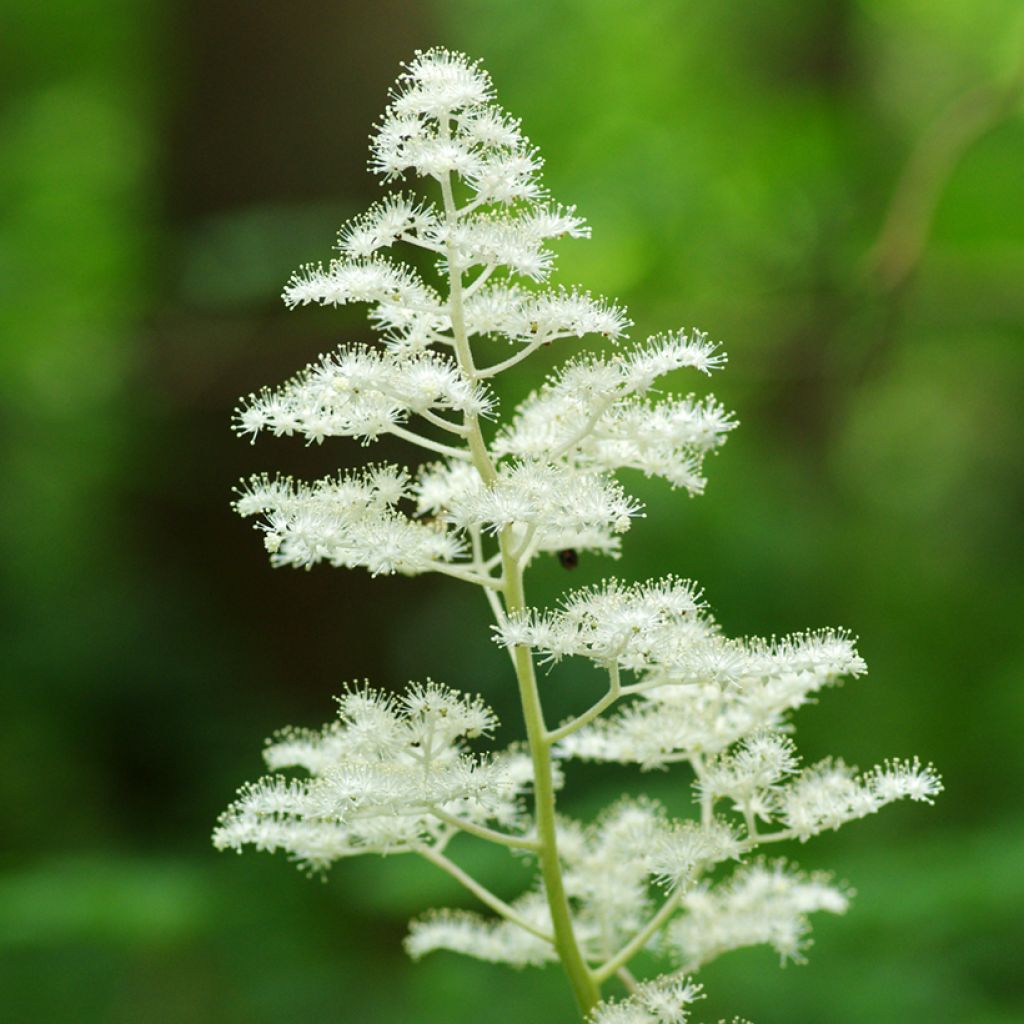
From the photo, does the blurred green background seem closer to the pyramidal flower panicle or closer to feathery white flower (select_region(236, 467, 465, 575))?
the pyramidal flower panicle

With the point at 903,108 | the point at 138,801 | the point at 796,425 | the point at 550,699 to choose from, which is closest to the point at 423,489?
the point at 550,699

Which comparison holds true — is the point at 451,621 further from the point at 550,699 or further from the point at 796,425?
the point at 796,425

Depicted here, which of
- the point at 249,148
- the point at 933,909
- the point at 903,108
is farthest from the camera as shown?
the point at 903,108

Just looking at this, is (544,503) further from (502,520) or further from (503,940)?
(503,940)

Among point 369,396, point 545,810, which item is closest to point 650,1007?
point 545,810

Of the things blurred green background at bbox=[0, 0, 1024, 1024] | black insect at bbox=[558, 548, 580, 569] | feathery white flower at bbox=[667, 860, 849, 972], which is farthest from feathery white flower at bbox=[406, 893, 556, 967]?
blurred green background at bbox=[0, 0, 1024, 1024]

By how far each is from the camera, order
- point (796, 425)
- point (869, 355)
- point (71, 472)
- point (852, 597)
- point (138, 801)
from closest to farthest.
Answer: point (869, 355) → point (138, 801) → point (852, 597) → point (796, 425) → point (71, 472)
